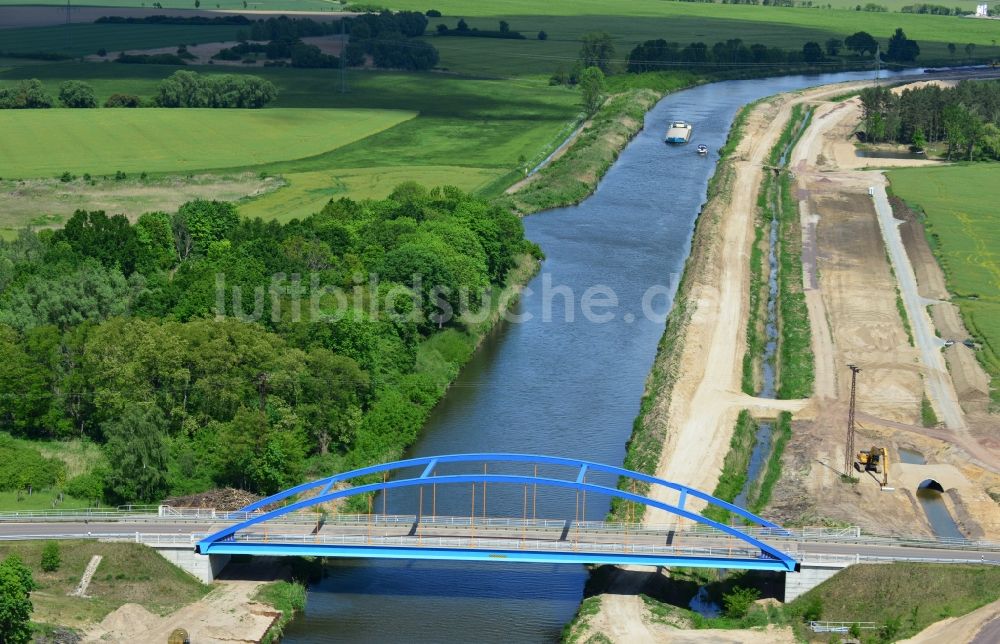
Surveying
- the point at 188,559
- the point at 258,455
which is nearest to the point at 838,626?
the point at 188,559

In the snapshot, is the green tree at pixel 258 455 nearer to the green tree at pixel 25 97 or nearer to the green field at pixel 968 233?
the green field at pixel 968 233

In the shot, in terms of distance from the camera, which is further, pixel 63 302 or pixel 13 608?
pixel 63 302

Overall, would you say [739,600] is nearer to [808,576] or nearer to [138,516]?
[808,576]

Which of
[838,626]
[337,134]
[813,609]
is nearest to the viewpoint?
[838,626]

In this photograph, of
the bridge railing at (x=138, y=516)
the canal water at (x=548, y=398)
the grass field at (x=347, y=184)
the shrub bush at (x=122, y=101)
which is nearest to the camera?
the canal water at (x=548, y=398)

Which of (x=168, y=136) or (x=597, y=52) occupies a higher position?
(x=597, y=52)

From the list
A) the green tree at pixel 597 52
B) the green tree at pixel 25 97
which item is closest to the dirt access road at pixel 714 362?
the green tree at pixel 597 52
